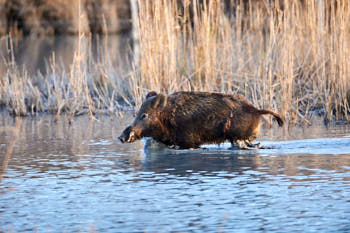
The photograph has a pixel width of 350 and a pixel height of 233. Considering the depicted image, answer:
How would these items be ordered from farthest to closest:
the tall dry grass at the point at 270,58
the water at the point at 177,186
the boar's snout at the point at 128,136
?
the tall dry grass at the point at 270,58
the boar's snout at the point at 128,136
the water at the point at 177,186

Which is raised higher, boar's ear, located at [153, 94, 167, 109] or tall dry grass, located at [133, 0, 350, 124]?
tall dry grass, located at [133, 0, 350, 124]

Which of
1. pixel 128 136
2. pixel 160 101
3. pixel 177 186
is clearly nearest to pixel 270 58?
pixel 160 101

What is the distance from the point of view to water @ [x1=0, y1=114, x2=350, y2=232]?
13.0ft

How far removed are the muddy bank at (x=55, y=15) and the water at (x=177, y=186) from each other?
29.5m

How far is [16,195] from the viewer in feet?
15.7

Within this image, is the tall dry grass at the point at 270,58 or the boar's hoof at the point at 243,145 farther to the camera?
the tall dry grass at the point at 270,58

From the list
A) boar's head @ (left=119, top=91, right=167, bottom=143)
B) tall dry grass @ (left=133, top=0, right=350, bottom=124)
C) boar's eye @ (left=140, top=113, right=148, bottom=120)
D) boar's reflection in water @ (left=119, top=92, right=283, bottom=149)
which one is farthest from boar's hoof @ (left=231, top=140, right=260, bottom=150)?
tall dry grass @ (left=133, top=0, right=350, bottom=124)

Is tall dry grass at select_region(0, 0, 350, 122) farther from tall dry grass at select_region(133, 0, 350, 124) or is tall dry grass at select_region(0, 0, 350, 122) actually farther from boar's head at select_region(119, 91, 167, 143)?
boar's head at select_region(119, 91, 167, 143)

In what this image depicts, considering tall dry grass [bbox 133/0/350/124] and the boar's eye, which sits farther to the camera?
tall dry grass [bbox 133/0/350/124]

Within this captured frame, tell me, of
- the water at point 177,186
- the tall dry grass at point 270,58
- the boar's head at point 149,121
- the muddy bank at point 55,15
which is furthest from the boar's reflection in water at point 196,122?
the muddy bank at point 55,15

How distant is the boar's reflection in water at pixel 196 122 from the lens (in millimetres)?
6543

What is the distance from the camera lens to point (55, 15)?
37062mm

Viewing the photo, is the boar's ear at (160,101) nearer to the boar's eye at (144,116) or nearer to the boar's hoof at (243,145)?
the boar's eye at (144,116)

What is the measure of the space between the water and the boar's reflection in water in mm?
151
